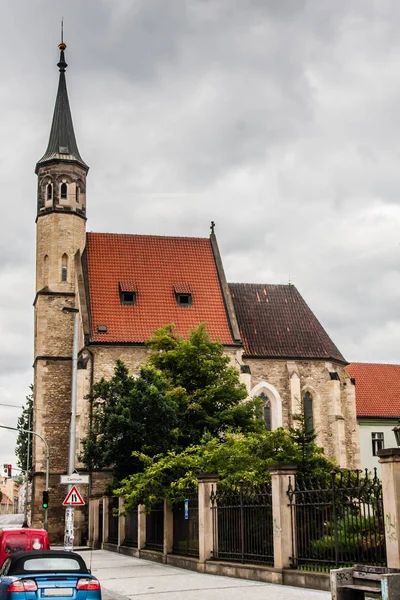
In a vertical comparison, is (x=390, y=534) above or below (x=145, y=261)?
below

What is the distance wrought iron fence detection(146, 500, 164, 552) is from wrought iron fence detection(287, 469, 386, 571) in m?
8.39

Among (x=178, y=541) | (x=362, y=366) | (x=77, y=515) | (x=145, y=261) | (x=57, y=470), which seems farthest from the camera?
(x=362, y=366)

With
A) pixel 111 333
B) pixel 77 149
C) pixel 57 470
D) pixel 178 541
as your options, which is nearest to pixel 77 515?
pixel 57 470

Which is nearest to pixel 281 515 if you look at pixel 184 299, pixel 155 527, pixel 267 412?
pixel 155 527

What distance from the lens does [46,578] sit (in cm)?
1092

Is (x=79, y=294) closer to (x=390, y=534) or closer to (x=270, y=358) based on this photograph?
(x=270, y=358)

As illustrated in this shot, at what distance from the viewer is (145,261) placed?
44.1m

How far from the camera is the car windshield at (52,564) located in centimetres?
1112

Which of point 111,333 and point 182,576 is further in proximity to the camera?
point 111,333

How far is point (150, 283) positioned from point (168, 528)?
2165 cm

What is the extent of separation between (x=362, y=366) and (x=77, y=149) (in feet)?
73.9

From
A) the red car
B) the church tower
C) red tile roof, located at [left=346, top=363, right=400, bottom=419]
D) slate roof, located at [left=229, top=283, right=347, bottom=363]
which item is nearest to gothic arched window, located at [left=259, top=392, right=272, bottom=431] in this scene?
slate roof, located at [left=229, top=283, right=347, bottom=363]

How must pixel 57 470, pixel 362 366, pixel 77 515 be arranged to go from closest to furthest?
1. pixel 77 515
2. pixel 57 470
3. pixel 362 366

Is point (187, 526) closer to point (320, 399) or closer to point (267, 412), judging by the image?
point (267, 412)
